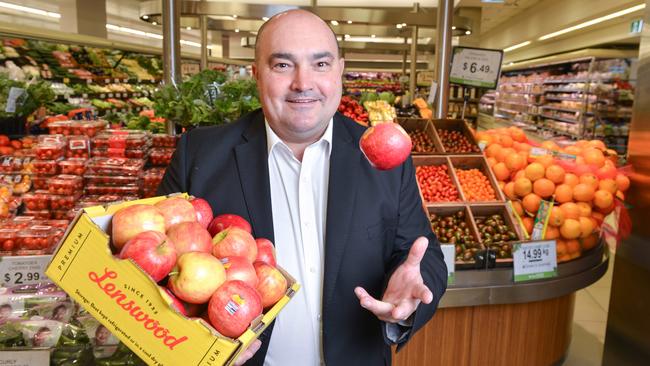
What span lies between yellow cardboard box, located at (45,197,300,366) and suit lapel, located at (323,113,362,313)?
0.56m

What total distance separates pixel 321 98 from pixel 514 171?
8.05 feet

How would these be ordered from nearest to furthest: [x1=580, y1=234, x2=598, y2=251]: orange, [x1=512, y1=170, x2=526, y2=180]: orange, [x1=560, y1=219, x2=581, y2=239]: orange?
[x1=560, y1=219, x2=581, y2=239]: orange
[x1=580, y1=234, x2=598, y2=251]: orange
[x1=512, y1=170, x2=526, y2=180]: orange

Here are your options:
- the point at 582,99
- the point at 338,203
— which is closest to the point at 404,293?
the point at 338,203

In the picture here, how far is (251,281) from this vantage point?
1128 millimetres

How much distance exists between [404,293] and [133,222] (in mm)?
751

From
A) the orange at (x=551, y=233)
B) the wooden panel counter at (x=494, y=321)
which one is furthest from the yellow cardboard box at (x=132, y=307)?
the orange at (x=551, y=233)

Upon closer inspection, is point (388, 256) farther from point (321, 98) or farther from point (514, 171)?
point (514, 171)

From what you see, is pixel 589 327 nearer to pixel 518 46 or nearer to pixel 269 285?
pixel 269 285

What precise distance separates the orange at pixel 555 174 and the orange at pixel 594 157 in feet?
1.07

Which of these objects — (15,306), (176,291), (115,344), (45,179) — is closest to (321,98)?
(176,291)

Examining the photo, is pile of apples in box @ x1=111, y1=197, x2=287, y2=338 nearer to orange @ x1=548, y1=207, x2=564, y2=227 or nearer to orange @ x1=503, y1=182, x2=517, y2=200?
orange @ x1=548, y1=207, x2=564, y2=227

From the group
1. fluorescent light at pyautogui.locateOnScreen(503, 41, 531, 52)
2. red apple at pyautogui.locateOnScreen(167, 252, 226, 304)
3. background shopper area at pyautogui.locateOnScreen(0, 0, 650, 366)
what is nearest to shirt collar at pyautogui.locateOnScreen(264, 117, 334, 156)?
background shopper area at pyautogui.locateOnScreen(0, 0, 650, 366)

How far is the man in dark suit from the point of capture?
5.18 feet

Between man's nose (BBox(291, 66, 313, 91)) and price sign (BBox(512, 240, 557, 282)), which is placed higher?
man's nose (BBox(291, 66, 313, 91))
